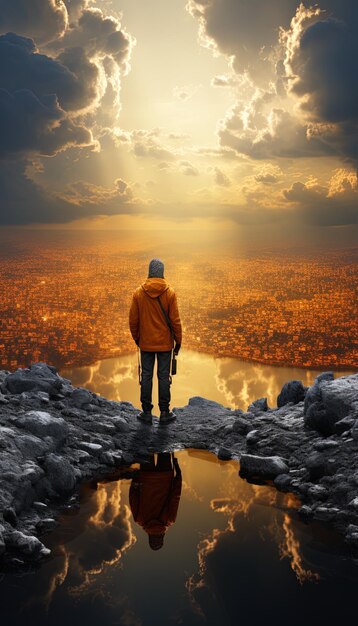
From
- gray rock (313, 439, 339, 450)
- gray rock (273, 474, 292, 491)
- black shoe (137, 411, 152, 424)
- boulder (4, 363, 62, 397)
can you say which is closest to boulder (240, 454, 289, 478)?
gray rock (273, 474, 292, 491)

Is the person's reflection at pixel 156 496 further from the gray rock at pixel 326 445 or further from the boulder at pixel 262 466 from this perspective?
the gray rock at pixel 326 445

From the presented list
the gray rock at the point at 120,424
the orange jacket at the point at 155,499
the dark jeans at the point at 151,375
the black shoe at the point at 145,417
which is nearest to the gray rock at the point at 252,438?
the orange jacket at the point at 155,499

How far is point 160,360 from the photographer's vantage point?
10438 mm

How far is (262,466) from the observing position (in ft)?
27.1

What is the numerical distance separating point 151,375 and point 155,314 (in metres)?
1.29

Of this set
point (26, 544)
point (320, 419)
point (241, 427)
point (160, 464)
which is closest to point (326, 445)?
point (320, 419)

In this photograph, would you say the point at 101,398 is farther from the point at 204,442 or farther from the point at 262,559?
the point at 262,559

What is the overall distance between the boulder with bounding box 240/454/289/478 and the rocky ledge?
0.05 feet

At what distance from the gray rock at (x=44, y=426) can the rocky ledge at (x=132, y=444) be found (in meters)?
0.02

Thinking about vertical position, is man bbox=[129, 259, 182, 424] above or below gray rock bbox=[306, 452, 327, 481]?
above

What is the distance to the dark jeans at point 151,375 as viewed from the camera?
10.5 m

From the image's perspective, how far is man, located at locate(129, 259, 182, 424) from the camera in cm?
1014

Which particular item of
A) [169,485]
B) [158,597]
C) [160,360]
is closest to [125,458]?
[169,485]

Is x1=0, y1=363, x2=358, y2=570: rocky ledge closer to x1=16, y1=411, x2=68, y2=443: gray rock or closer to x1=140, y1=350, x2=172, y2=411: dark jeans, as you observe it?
x1=16, y1=411, x2=68, y2=443: gray rock
